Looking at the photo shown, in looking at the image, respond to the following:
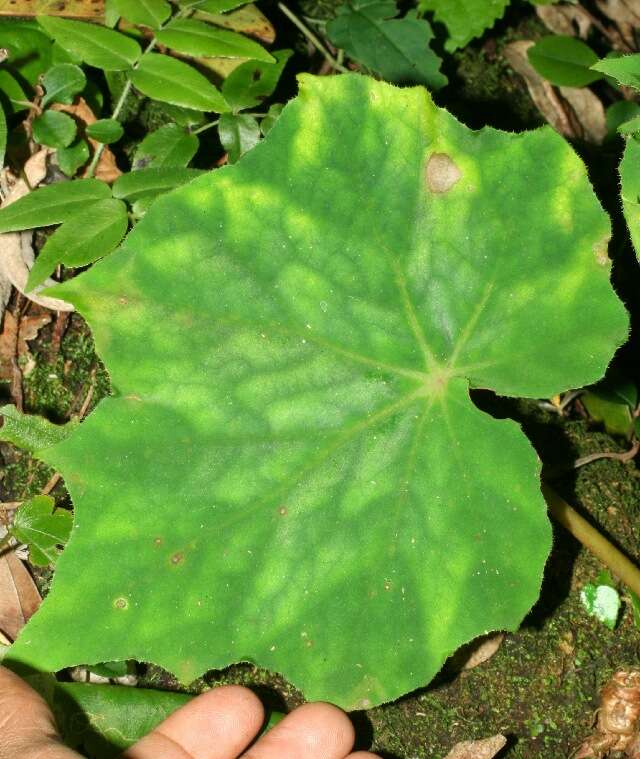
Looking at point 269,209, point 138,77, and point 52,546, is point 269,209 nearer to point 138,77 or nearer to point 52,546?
point 138,77

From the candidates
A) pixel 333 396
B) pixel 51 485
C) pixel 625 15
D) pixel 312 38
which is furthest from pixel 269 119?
pixel 625 15

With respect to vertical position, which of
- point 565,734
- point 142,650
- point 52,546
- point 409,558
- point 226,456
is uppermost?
Answer: point 226,456

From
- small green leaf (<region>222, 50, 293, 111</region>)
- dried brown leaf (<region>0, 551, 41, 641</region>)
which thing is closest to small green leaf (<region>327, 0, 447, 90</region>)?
small green leaf (<region>222, 50, 293, 111</region>)

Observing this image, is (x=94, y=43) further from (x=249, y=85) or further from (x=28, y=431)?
(x=28, y=431)

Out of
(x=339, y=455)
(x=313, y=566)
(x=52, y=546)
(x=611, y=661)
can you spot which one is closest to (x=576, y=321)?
(x=339, y=455)

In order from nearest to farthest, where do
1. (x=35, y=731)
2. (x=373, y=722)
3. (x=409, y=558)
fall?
(x=35, y=731) → (x=409, y=558) → (x=373, y=722)
